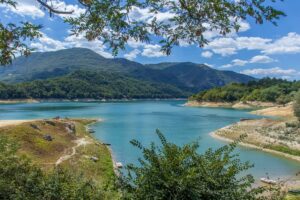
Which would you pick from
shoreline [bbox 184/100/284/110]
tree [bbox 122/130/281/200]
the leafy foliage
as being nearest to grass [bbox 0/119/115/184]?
the leafy foliage

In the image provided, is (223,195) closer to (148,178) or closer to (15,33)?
(148,178)

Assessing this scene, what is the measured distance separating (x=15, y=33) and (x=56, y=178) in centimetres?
662

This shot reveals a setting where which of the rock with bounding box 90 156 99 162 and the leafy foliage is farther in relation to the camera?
the rock with bounding box 90 156 99 162

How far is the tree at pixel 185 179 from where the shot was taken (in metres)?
10.5

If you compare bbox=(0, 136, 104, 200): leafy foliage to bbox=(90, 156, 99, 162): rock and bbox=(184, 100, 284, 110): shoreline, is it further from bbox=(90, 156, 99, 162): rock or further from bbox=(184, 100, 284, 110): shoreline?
bbox=(184, 100, 284, 110): shoreline

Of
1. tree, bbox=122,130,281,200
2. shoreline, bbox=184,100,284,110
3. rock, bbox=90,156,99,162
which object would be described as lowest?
rock, bbox=90,156,99,162

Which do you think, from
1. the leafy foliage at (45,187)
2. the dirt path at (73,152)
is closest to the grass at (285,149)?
the dirt path at (73,152)

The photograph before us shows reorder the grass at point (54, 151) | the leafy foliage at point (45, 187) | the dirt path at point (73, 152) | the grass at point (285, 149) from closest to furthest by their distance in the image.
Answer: the leafy foliage at point (45, 187)
the grass at point (54, 151)
the dirt path at point (73, 152)
the grass at point (285, 149)

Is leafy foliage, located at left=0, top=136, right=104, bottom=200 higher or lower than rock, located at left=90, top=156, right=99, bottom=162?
higher

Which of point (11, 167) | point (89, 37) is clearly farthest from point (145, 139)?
point (89, 37)

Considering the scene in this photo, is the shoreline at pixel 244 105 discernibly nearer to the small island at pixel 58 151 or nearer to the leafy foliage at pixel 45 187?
the small island at pixel 58 151

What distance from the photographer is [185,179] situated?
34.6 ft

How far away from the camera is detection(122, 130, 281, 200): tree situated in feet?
34.6

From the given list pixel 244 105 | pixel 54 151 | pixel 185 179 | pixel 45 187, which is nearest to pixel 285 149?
pixel 54 151
